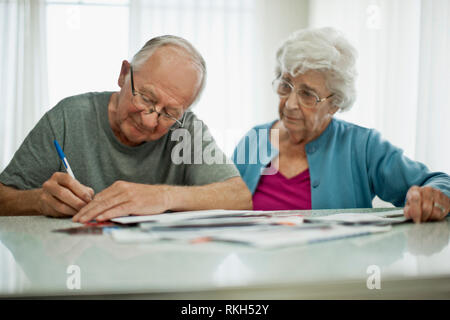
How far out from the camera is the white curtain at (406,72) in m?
2.49

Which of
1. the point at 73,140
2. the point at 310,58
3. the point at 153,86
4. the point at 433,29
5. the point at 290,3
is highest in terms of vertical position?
the point at 290,3

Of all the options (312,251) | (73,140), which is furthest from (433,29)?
(312,251)

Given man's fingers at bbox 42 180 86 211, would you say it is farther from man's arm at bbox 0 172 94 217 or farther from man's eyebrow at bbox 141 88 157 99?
man's eyebrow at bbox 141 88 157 99

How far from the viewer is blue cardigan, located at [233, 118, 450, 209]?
1.58m

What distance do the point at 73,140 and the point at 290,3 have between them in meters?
3.80

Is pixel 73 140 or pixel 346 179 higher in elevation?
pixel 73 140

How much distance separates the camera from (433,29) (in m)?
Result: 2.52

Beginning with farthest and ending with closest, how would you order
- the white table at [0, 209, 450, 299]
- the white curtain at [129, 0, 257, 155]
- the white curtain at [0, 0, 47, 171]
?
the white curtain at [129, 0, 257, 155] → the white curtain at [0, 0, 47, 171] → the white table at [0, 209, 450, 299]

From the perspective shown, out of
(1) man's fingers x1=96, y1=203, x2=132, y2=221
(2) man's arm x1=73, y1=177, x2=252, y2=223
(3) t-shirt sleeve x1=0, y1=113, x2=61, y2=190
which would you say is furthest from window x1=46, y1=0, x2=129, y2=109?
(1) man's fingers x1=96, y1=203, x2=132, y2=221

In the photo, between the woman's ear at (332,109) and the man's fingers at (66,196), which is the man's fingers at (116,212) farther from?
the woman's ear at (332,109)

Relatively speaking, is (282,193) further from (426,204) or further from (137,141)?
(426,204)

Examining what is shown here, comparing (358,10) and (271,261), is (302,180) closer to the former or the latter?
(271,261)

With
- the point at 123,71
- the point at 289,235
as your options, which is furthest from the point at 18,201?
the point at 289,235
